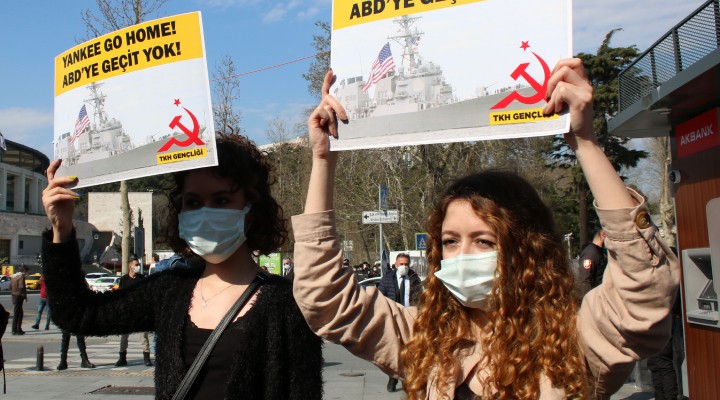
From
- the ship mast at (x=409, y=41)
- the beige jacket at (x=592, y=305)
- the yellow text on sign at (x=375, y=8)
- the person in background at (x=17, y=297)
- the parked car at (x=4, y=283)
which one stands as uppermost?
the yellow text on sign at (x=375, y=8)

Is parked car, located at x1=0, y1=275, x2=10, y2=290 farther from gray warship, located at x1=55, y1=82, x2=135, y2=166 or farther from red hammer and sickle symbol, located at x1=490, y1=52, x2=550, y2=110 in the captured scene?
red hammer and sickle symbol, located at x1=490, y1=52, x2=550, y2=110

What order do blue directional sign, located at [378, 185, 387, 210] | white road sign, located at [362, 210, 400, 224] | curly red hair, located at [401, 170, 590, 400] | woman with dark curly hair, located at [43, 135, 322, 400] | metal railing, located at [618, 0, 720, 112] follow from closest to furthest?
1. curly red hair, located at [401, 170, 590, 400]
2. woman with dark curly hair, located at [43, 135, 322, 400]
3. metal railing, located at [618, 0, 720, 112]
4. white road sign, located at [362, 210, 400, 224]
5. blue directional sign, located at [378, 185, 387, 210]

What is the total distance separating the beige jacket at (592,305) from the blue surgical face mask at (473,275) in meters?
0.17

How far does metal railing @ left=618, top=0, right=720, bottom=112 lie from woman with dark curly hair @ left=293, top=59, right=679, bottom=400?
170 inches

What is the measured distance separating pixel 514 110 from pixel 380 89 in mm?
473

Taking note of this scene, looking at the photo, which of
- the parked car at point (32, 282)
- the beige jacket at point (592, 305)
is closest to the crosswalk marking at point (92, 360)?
the beige jacket at point (592, 305)

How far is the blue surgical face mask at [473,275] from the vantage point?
217 centimetres

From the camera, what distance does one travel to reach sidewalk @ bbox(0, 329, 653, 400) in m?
9.80

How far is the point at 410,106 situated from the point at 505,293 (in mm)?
707

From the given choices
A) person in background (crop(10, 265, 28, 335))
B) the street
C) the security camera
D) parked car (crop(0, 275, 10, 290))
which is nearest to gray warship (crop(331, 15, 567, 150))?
the security camera

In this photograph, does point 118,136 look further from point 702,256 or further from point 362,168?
point 362,168

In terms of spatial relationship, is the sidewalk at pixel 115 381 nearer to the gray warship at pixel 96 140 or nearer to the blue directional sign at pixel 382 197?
the blue directional sign at pixel 382 197

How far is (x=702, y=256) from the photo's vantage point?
652 cm

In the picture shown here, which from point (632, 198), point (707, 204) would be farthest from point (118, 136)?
point (707, 204)
